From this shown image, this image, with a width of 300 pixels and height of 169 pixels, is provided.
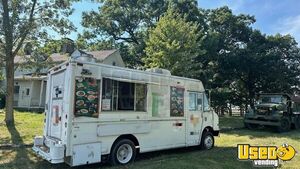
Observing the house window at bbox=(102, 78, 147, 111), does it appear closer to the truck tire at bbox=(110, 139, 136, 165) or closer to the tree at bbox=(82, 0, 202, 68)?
the truck tire at bbox=(110, 139, 136, 165)

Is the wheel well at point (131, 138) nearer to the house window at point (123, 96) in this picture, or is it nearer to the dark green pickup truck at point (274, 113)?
the house window at point (123, 96)

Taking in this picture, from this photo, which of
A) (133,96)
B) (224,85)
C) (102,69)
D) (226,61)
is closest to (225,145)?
(133,96)

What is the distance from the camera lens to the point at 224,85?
32781mm

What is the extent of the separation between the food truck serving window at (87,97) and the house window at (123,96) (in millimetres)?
266

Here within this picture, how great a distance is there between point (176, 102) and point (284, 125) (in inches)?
458

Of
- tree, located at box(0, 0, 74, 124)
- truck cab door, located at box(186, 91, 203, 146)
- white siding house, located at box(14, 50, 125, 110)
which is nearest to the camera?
truck cab door, located at box(186, 91, 203, 146)

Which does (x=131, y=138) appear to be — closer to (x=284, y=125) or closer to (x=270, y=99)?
(x=284, y=125)

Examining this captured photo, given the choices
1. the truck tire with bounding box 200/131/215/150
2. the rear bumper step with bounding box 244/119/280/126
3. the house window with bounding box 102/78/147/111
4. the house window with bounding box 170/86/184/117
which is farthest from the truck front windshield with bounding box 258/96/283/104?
the house window with bounding box 102/78/147/111

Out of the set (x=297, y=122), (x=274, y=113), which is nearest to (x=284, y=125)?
(x=274, y=113)

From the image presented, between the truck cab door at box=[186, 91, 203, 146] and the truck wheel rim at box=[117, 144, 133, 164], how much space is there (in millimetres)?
2738

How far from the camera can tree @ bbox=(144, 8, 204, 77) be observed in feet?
66.1

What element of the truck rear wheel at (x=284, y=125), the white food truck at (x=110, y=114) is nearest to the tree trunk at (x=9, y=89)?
the white food truck at (x=110, y=114)

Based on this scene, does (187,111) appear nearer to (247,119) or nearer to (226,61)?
(247,119)

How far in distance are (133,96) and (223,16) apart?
24.8 meters
